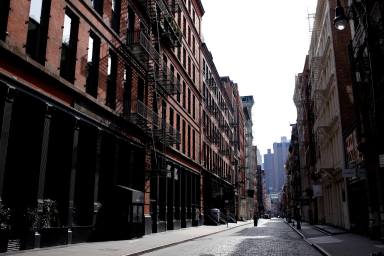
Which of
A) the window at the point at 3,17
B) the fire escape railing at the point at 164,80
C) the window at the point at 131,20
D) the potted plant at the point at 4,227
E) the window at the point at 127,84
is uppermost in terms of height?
the window at the point at 131,20

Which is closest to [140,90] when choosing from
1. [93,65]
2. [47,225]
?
[93,65]

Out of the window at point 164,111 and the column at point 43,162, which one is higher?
the window at point 164,111

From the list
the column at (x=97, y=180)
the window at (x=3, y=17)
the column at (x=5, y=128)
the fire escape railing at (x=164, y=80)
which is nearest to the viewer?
the column at (x=5, y=128)

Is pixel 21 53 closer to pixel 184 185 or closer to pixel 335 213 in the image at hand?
pixel 184 185

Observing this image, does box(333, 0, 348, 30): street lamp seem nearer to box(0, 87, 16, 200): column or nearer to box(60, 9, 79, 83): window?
box(0, 87, 16, 200): column

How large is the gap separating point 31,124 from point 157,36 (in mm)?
17130

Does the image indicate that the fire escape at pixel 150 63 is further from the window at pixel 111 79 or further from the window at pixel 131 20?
the window at pixel 111 79

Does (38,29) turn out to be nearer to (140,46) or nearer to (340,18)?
(140,46)

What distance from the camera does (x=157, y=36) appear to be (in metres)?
31.2

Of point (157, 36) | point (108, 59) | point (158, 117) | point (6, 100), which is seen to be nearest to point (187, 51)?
point (157, 36)

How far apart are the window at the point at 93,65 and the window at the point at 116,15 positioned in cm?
294

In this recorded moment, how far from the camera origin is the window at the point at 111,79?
23.2m

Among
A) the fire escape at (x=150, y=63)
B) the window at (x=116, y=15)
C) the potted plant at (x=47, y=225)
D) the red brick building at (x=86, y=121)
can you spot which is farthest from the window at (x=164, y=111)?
the potted plant at (x=47, y=225)

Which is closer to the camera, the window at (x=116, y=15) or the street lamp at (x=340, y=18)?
the street lamp at (x=340, y=18)
